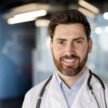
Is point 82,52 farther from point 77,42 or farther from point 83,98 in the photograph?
point 83,98

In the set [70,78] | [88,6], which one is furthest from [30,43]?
[70,78]

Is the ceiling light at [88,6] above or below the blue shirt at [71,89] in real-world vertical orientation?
above

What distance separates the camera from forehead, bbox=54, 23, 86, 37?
4.62 ft

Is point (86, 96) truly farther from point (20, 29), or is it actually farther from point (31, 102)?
point (20, 29)

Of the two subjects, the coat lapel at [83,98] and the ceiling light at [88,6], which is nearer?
the coat lapel at [83,98]

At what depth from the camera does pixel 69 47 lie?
4.60ft

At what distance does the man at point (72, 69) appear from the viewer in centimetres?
141

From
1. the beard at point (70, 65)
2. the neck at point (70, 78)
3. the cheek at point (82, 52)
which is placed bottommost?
the neck at point (70, 78)

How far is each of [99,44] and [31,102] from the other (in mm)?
1048

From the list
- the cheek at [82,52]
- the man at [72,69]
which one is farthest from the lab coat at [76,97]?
Result: the cheek at [82,52]

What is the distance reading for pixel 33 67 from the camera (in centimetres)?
250

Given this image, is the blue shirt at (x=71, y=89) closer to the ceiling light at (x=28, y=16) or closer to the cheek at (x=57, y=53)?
the cheek at (x=57, y=53)

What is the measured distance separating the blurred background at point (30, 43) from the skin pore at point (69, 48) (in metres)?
0.97

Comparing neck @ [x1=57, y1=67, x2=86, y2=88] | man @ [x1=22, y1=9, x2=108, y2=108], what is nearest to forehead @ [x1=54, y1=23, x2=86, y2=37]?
man @ [x1=22, y1=9, x2=108, y2=108]
